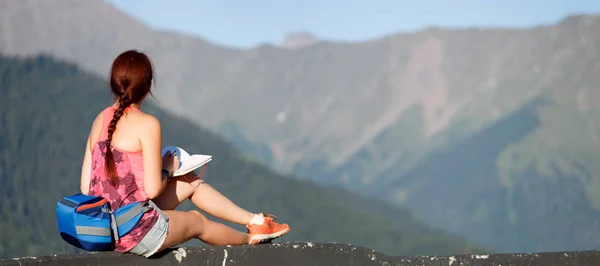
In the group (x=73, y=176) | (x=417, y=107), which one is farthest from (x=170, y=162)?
(x=417, y=107)

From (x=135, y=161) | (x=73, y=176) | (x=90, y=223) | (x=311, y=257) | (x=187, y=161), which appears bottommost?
(x=90, y=223)

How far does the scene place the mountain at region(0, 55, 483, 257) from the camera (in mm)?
35500

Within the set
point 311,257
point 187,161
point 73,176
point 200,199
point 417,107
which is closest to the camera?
point 311,257

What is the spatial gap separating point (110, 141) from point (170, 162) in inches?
14.7

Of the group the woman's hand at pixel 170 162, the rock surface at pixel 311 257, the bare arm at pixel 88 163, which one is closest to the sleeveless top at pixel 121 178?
the bare arm at pixel 88 163

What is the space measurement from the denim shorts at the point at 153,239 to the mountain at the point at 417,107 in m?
57.5

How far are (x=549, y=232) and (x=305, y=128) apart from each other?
35.1 meters

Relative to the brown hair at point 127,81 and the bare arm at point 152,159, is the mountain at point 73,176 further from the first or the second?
the bare arm at point 152,159

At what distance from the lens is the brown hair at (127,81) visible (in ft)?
16.8

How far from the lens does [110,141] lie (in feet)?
16.9

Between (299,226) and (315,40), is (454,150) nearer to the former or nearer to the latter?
(315,40)

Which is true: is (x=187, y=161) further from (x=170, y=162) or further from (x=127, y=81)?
(x=127, y=81)

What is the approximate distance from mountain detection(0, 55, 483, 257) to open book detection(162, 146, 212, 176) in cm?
2627

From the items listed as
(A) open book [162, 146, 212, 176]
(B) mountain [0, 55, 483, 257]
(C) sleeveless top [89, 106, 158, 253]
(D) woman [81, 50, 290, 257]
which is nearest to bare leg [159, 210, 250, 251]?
(D) woman [81, 50, 290, 257]
